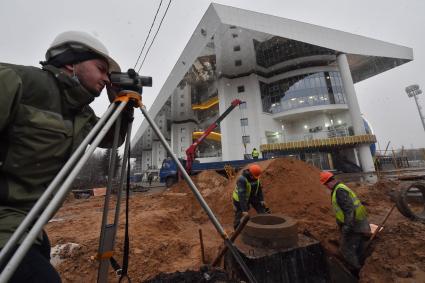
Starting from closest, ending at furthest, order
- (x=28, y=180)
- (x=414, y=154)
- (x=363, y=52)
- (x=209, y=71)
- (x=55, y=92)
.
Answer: (x=28, y=180) → (x=55, y=92) → (x=363, y=52) → (x=209, y=71) → (x=414, y=154)

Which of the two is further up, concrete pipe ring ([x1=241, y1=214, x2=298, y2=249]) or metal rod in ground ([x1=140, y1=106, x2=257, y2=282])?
metal rod in ground ([x1=140, y1=106, x2=257, y2=282])

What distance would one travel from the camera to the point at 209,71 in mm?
30391

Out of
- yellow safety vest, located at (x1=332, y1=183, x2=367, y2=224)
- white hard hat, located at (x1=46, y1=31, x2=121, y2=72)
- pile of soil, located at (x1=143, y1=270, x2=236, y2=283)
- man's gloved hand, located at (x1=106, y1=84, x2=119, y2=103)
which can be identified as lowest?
pile of soil, located at (x1=143, y1=270, x2=236, y2=283)

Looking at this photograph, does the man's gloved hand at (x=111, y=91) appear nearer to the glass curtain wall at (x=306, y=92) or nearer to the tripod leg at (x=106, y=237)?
the tripod leg at (x=106, y=237)

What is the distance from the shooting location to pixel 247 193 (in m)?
5.32

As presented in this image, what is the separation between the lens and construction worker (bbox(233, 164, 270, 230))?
5065mm

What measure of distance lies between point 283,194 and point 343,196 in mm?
3654

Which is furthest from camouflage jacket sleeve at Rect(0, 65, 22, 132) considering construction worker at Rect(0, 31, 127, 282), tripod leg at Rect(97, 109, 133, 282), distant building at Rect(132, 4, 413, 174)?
distant building at Rect(132, 4, 413, 174)

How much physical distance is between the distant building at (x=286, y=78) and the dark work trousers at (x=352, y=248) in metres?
20.8

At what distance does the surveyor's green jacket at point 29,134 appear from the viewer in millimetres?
864

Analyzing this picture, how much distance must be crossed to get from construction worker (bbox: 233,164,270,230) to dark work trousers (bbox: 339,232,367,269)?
1908mm

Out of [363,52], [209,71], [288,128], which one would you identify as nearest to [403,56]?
[363,52]

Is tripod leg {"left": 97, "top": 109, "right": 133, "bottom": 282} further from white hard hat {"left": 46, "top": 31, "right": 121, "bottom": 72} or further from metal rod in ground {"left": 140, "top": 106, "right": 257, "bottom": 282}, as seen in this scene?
white hard hat {"left": 46, "top": 31, "right": 121, "bottom": 72}

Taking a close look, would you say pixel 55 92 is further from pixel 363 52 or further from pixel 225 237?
pixel 363 52
